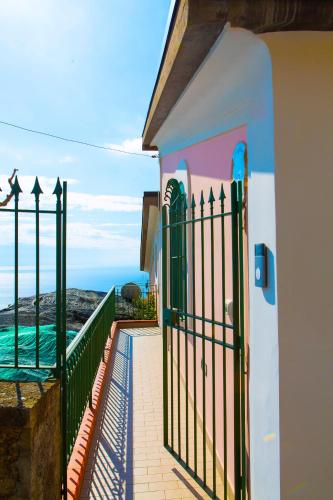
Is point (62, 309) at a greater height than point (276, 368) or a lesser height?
greater

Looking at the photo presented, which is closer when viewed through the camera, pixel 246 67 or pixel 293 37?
pixel 293 37

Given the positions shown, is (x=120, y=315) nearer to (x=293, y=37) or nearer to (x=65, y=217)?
(x=65, y=217)

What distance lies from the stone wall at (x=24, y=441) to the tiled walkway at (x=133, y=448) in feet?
3.33

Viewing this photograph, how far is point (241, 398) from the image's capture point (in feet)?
9.66

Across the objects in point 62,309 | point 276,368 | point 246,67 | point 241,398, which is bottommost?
point 241,398

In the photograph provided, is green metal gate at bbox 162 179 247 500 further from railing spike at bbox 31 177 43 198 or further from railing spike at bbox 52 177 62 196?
railing spike at bbox 31 177 43 198

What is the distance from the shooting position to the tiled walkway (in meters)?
3.30

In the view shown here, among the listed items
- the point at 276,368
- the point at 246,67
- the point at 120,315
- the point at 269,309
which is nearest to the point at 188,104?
the point at 246,67

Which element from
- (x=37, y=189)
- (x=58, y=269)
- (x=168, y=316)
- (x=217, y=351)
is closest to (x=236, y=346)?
(x=217, y=351)

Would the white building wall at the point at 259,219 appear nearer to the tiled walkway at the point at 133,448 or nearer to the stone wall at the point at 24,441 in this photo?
the tiled walkway at the point at 133,448

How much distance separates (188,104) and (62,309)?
2.69 metres

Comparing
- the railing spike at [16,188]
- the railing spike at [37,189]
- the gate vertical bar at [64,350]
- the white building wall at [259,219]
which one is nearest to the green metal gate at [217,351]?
the white building wall at [259,219]

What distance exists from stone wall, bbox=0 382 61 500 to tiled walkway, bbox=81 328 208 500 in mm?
1014

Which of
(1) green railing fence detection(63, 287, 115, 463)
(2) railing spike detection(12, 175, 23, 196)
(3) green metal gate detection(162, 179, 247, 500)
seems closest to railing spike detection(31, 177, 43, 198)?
(2) railing spike detection(12, 175, 23, 196)
